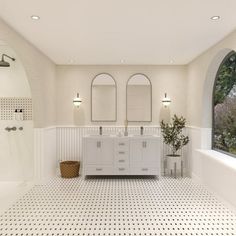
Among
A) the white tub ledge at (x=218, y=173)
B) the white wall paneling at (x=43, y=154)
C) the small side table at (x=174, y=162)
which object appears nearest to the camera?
the white tub ledge at (x=218, y=173)

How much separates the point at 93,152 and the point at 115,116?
3.58ft

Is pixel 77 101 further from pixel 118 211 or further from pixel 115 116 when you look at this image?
pixel 118 211

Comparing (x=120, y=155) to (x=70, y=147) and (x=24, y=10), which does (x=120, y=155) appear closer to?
(x=70, y=147)

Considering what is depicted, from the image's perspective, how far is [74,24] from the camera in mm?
3271

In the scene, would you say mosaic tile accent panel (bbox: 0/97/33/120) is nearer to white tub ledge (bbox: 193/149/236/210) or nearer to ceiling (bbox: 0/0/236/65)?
ceiling (bbox: 0/0/236/65)

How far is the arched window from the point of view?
4.08 metres

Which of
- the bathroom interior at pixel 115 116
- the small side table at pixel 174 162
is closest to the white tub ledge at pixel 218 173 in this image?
the bathroom interior at pixel 115 116

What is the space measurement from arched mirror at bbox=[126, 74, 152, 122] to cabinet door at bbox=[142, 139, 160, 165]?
82 cm

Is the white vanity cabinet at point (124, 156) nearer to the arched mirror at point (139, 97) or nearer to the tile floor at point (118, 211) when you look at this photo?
the tile floor at point (118, 211)

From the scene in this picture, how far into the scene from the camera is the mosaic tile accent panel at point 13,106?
472 centimetres

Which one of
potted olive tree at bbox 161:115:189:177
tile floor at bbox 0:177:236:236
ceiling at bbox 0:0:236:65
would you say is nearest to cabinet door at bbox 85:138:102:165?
tile floor at bbox 0:177:236:236

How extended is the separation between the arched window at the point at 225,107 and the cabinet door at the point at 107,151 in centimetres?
198

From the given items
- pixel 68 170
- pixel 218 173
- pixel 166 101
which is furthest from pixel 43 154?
pixel 218 173

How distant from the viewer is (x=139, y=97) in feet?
18.8
